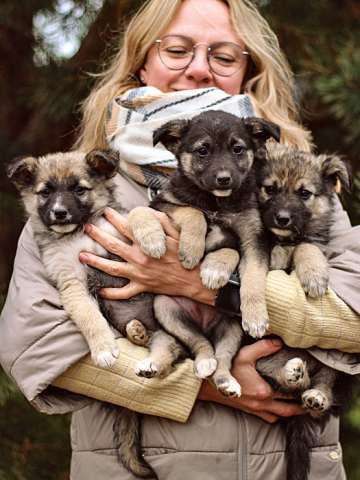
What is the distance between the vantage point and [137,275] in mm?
3775

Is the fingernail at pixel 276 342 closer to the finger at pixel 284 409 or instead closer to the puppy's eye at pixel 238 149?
the finger at pixel 284 409

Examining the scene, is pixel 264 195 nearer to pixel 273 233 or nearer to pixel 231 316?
pixel 273 233

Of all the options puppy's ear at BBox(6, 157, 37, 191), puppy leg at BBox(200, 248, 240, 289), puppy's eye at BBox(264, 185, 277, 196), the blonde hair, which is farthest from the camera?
the blonde hair

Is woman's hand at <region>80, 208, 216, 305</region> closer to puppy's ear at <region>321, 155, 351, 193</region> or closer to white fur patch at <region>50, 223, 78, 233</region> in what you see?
white fur patch at <region>50, 223, 78, 233</region>

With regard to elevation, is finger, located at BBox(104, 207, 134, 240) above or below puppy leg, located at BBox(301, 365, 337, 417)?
above

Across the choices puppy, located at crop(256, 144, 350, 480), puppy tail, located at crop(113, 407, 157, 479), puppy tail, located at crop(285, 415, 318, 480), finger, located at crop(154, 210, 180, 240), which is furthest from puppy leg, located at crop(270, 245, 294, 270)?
puppy tail, located at crop(113, 407, 157, 479)

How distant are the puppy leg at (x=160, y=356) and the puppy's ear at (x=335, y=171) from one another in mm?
1071

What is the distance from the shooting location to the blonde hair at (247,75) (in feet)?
14.6

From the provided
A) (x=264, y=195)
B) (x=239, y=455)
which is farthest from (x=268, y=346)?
(x=264, y=195)

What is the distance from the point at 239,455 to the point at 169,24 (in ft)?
7.22

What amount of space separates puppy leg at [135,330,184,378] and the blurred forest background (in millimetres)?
1482

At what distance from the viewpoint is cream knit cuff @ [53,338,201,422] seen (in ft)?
11.5

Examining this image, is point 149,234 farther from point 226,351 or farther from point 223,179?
point 226,351

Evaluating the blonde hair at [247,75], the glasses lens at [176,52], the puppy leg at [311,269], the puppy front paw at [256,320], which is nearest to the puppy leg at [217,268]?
the puppy front paw at [256,320]
